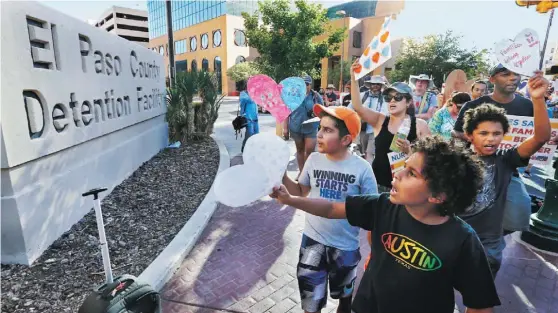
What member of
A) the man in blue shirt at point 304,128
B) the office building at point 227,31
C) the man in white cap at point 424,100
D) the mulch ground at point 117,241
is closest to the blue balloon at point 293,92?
the man in blue shirt at point 304,128

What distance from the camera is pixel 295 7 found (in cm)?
2027

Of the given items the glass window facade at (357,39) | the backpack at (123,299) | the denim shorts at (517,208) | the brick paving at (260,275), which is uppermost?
the glass window facade at (357,39)

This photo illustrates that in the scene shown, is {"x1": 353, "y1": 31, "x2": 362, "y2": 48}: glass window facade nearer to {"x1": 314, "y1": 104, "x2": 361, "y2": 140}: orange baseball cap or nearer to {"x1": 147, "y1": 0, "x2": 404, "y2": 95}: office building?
{"x1": 147, "y1": 0, "x2": 404, "y2": 95}: office building

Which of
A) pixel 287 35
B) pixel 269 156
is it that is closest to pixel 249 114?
pixel 269 156

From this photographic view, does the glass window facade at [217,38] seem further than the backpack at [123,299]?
Yes

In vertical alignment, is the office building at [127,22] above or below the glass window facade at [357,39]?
above

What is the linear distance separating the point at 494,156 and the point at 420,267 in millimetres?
1307

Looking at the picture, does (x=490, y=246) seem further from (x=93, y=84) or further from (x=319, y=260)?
(x=93, y=84)

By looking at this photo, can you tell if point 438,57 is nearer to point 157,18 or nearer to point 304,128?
point 304,128

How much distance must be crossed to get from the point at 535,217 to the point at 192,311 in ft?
13.2

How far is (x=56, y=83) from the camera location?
3639mm

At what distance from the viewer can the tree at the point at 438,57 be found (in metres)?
27.4

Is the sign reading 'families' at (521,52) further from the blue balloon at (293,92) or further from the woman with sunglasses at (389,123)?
the blue balloon at (293,92)

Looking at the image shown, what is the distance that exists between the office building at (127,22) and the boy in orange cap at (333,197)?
80.5m
